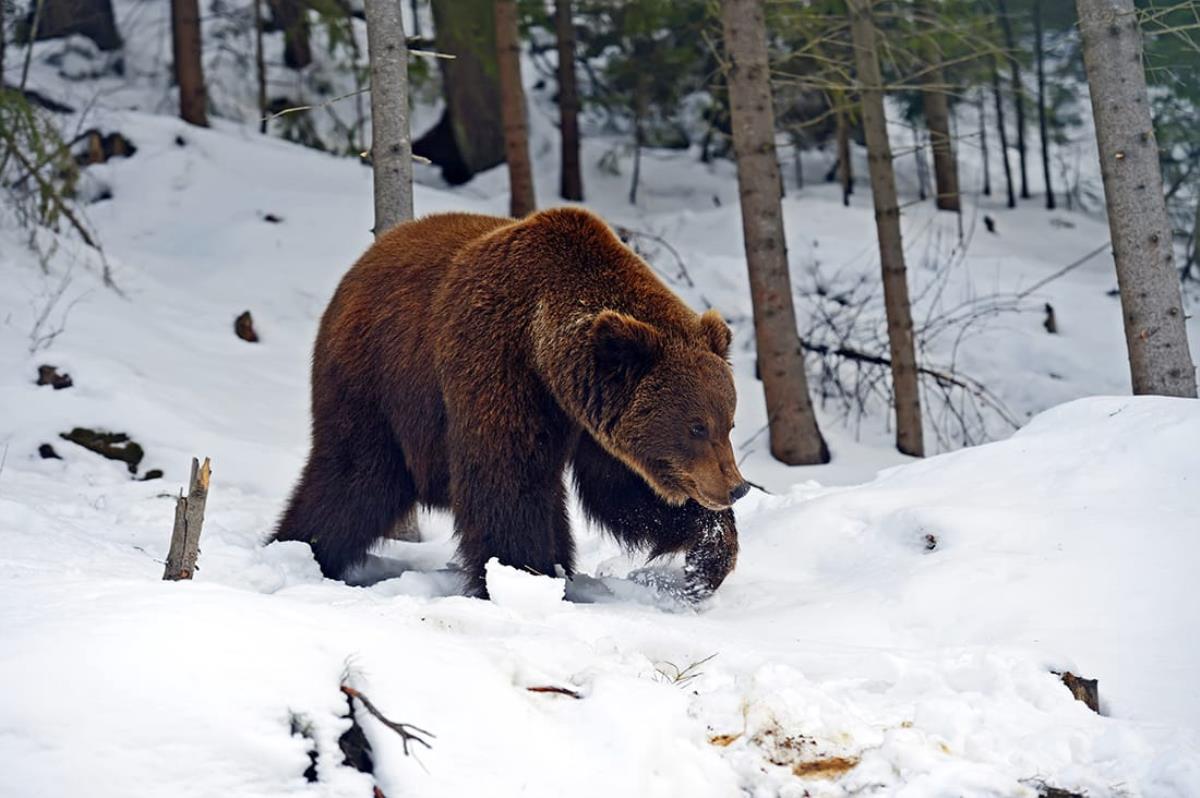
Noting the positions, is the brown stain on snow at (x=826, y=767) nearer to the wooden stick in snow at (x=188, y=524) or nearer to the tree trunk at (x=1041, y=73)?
the wooden stick in snow at (x=188, y=524)

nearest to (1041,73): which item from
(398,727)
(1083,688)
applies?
(1083,688)

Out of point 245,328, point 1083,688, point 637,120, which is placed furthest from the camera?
point 637,120

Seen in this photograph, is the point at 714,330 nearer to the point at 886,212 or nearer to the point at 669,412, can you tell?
the point at 669,412

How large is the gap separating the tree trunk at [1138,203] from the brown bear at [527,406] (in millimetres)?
2603

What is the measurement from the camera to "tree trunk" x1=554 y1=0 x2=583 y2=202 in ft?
49.9

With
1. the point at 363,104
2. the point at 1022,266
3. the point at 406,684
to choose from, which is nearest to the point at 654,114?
the point at 363,104

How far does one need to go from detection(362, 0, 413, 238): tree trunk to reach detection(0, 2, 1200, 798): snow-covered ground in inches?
72.7

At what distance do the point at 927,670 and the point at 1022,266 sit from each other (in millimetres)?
13291

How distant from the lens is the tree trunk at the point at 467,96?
15750mm

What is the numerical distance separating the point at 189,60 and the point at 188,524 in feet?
40.2

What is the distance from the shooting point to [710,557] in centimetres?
513

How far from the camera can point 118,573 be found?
14.1 ft

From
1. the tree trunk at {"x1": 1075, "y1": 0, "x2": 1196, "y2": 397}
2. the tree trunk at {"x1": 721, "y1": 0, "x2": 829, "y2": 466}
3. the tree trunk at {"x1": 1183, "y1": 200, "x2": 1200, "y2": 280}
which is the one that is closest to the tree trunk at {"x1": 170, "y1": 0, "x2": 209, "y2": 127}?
the tree trunk at {"x1": 721, "y1": 0, "x2": 829, "y2": 466}

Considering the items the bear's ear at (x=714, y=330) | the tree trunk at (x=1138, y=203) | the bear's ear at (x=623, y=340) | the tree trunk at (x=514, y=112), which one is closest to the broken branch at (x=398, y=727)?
the bear's ear at (x=623, y=340)
